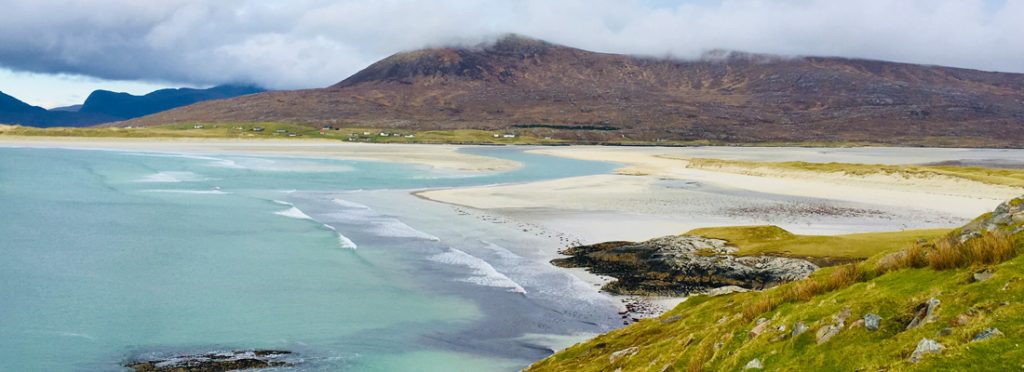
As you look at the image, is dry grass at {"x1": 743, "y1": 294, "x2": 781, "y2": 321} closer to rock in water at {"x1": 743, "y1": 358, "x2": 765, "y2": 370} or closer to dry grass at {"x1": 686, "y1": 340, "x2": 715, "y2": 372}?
dry grass at {"x1": 686, "y1": 340, "x2": 715, "y2": 372}

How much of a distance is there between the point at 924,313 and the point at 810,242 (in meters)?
24.8

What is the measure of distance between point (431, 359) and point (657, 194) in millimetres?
48690


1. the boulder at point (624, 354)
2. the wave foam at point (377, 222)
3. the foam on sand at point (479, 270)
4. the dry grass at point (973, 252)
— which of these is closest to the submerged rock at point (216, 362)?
the boulder at point (624, 354)

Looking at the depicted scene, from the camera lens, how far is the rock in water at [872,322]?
9680 millimetres

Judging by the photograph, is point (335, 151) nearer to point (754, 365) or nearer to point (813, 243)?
point (813, 243)

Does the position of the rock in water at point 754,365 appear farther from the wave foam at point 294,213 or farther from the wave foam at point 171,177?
the wave foam at point 171,177

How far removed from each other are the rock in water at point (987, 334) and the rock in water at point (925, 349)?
1.15ft

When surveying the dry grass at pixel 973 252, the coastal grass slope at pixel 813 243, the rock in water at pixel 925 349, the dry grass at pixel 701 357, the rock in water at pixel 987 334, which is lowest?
the coastal grass slope at pixel 813 243

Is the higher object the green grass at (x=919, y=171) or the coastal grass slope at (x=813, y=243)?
the coastal grass slope at (x=813, y=243)

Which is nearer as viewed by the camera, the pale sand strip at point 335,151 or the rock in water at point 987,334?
the rock in water at point 987,334

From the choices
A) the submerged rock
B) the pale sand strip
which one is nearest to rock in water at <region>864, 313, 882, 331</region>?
the submerged rock

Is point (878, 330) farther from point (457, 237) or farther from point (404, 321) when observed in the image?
point (457, 237)

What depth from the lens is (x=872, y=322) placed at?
382 inches

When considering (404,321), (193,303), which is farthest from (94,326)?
(404,321)
